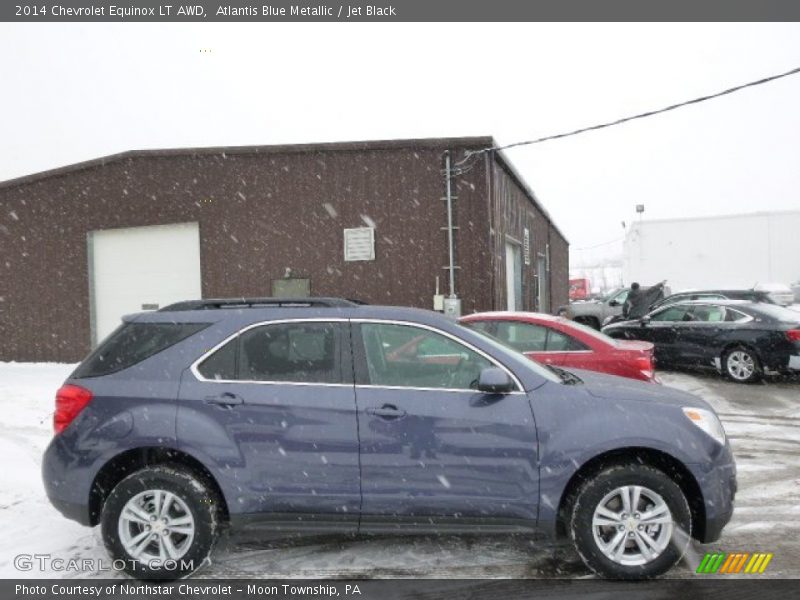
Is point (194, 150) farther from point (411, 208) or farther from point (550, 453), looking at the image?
point (550, 453)

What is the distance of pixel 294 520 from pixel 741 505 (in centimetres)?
365

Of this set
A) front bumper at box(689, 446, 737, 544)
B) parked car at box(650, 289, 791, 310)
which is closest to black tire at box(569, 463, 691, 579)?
front bumper at box(689, 446, 737, 544)

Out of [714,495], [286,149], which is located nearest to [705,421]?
[714,495]

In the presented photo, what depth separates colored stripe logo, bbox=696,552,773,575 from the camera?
4.17 metres

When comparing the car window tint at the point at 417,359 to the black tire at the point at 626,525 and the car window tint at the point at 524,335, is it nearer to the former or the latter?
the black tire at the point at 626,525

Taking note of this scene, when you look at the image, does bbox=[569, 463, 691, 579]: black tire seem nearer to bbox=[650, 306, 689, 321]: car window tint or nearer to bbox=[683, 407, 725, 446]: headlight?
bbox=[683, 407, 725, 446]: headlight

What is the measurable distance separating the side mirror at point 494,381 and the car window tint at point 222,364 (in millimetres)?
1546

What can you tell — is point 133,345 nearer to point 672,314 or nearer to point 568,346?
point 568,346

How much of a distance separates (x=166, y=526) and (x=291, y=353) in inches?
50.2

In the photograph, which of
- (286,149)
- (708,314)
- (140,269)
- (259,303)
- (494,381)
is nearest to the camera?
(494,381)

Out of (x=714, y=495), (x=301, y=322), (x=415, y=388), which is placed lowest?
(x=714, y=495)

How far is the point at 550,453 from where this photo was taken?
13.0 ft

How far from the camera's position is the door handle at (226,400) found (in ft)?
13.4

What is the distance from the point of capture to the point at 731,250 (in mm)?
41719
